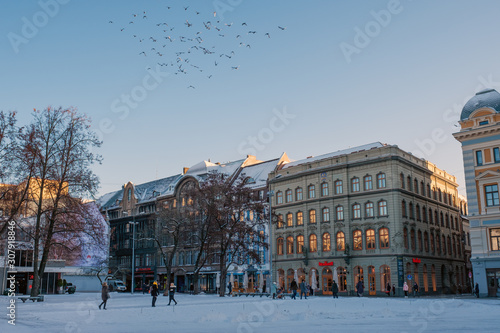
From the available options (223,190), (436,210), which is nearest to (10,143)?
(223,190)

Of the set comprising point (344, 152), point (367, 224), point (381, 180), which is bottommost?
point (367, 224)

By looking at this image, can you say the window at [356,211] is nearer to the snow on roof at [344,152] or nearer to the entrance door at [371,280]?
the entrance door at [371,280]

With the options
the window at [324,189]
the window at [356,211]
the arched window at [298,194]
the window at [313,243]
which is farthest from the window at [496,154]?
the arched window at [298,194]

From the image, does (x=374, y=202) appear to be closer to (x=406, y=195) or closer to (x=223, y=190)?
(x=406, y=195)

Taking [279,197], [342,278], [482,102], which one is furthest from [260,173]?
[482,102]

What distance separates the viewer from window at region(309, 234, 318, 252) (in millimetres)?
64875

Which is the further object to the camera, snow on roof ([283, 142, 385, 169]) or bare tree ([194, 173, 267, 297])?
snow on roof ([283, 142, 385, 169])

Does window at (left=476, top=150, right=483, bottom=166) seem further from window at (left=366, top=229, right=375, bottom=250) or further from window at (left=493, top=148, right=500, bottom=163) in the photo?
window at (left=366, top=229, right=375, bottom=250)

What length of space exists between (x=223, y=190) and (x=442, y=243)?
31459 mm

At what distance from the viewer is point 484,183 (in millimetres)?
49312

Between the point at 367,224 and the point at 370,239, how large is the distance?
5.63ft

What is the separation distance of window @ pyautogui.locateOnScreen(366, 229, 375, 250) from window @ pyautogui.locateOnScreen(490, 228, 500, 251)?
13.8m

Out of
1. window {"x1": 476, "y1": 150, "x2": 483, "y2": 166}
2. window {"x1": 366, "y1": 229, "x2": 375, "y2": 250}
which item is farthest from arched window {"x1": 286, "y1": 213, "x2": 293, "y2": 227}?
window {"x1": 476, "y1": 150, "x2": 483, "y2": 166}

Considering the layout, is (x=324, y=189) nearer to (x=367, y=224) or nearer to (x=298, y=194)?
(x=298, y=194)
